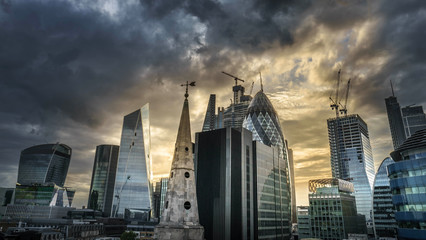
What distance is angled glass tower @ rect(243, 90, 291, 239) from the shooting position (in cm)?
8906

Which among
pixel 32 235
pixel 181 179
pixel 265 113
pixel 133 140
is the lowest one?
pixel 32 235

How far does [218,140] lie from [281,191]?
142ft

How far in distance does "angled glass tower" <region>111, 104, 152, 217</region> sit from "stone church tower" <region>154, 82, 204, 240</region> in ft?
390

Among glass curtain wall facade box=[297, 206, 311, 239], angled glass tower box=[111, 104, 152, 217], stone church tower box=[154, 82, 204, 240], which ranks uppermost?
angled glass tower box=[111, 104, 152, 217]

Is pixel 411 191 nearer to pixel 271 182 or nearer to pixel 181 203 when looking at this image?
pixel 181 203

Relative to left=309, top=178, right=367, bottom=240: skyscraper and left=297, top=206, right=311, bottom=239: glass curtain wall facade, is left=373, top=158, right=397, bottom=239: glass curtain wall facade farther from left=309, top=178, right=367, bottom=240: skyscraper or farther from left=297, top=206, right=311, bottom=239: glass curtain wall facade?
left=297, top=206, right=311, bottom=239: glass curtain wall facade

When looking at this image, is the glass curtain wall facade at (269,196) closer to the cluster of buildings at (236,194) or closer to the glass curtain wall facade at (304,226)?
the cluster of buildings at (236,194)

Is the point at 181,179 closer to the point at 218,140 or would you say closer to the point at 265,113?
the point at 218,140

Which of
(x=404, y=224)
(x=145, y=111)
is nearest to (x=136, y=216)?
(x=145, y=111)

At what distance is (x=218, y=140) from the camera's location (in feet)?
259

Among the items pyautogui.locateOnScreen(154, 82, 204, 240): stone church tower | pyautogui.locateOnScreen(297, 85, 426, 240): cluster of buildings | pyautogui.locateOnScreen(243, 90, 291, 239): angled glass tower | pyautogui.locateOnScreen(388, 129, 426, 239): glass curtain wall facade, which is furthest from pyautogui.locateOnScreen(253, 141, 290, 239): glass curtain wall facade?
pyautogui.locateOnScreen(154, 82, 204, 240): stone church tower

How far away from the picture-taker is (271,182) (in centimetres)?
9806

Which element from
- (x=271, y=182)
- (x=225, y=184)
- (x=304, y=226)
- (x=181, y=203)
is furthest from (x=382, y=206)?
(x=181, y=203)

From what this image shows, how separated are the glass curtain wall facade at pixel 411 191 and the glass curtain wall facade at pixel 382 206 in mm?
79805
